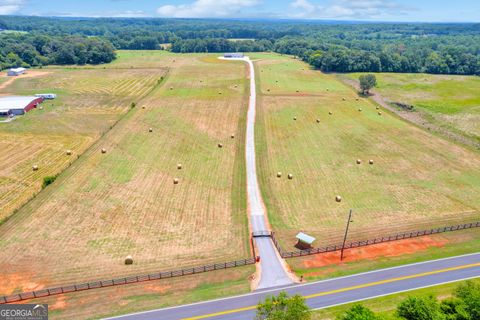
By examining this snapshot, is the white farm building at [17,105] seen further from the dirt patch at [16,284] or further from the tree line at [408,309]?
the tree line at [408,309]

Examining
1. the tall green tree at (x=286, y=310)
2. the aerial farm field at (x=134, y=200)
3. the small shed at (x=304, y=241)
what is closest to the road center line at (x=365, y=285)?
the aerial farm field at (x=134, y=200)

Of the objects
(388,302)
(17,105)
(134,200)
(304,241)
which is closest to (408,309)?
(388,302)

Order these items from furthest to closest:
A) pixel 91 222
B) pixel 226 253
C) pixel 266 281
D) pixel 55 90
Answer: pixel 55 90 → pixel 91 222 → pixel 226 253 → pixel 266 281

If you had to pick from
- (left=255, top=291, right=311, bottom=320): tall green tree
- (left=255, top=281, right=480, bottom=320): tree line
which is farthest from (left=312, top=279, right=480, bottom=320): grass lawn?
(left=255, top=291, right=311, bottom=320): tall green tree

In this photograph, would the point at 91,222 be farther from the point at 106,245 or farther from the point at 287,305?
the point at 287,305

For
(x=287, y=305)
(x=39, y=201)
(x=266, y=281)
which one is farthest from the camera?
(x=39, y=201)

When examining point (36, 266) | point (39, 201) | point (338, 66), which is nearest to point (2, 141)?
point (39, 201)

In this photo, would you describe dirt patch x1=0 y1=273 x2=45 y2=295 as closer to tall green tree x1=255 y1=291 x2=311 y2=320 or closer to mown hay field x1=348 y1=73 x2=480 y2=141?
tall green tree x1=255 y1=291 x2=311 y2=320

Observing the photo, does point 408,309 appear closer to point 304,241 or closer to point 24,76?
point 304,241
